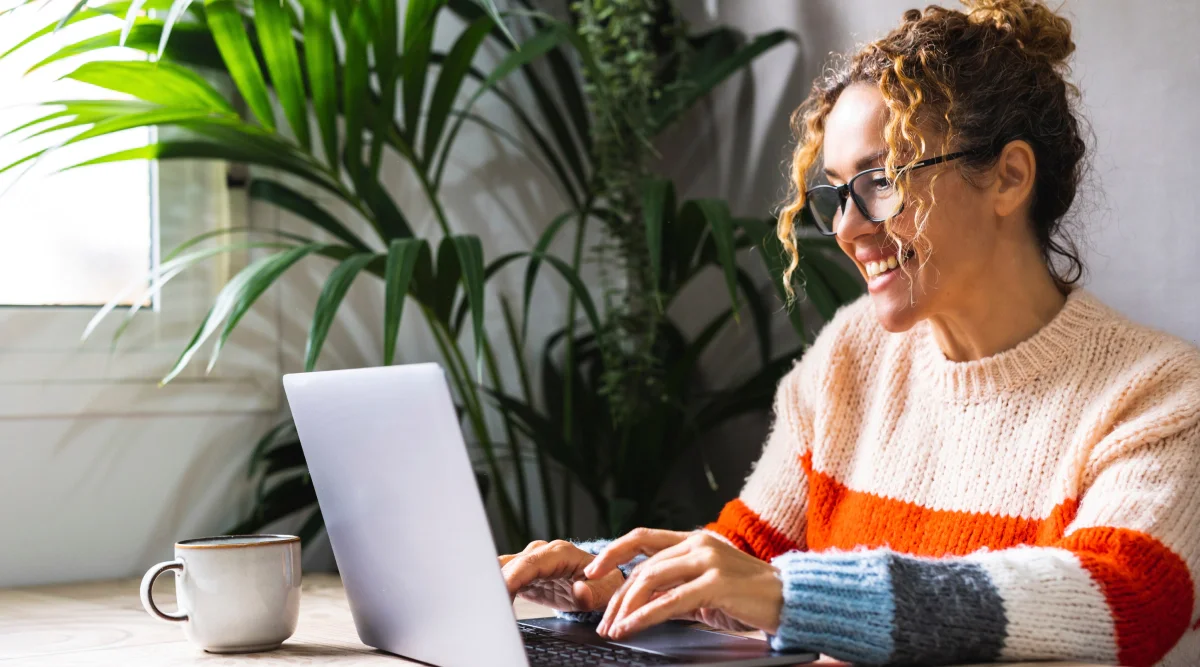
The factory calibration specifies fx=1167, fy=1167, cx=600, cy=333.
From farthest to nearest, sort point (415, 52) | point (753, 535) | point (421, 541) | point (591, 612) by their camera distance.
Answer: point (415, 52), point (753, 535), point (591, 612), point (421, 541)

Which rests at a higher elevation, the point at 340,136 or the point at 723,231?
the point at 340,136

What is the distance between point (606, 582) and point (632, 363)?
2.58 feet

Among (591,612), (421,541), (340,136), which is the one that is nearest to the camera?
(421,541)

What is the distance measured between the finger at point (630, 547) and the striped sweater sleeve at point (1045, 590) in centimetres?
11

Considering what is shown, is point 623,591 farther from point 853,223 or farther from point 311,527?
point 311,527

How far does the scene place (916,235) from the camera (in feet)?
3.62

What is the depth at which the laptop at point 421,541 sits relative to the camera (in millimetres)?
705

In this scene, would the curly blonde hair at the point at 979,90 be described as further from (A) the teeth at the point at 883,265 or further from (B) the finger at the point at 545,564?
(B) the finger at the point at 545,564

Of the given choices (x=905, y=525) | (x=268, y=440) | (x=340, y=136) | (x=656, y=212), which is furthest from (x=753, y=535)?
(x=340, y=136)

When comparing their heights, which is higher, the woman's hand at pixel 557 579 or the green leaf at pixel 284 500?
the woman's hand at pixel 557 579

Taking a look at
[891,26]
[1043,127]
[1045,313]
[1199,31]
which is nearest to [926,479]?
[1045,313]

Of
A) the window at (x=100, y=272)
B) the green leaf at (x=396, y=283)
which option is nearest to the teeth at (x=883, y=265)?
the green leaf at (x=396, y=283)

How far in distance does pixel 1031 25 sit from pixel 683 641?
2.32 ft

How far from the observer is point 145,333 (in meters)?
1.70
